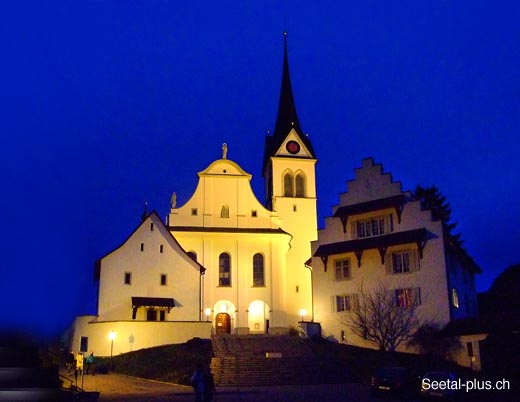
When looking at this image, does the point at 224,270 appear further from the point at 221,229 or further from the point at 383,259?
the point at 383,259

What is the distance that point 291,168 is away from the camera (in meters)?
63.5

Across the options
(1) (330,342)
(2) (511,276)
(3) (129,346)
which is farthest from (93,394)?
(2) (511,276)

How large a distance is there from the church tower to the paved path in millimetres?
24848

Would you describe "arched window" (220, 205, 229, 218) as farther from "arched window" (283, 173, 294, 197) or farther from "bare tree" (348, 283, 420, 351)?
"bare tree" (348, 283, 420, 351)

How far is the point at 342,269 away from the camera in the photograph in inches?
1870

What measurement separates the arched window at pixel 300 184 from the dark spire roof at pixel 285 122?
2.92 metres

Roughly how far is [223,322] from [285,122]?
991 inches

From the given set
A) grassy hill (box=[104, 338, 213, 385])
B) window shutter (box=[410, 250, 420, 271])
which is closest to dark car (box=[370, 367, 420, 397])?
grassy hill (box=[104, 338, 213, 385])

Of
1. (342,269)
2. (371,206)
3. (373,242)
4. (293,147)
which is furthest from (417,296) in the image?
(293,147)

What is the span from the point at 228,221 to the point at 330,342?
16.2 meters

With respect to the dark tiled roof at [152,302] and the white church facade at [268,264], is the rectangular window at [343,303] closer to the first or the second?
the white church facade at [268,264]

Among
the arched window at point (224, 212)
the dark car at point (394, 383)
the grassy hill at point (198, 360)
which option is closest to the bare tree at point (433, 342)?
the grassy hill at point (198, 360)

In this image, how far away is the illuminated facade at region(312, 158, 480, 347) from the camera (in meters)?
42.8

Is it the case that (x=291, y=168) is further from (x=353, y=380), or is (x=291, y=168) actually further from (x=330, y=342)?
(x=353, y=380)
